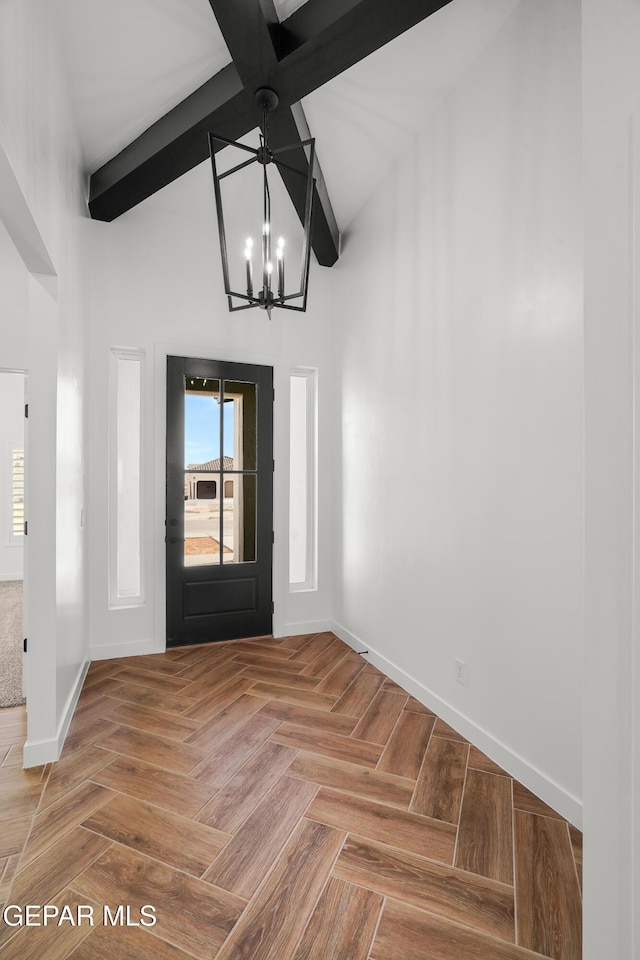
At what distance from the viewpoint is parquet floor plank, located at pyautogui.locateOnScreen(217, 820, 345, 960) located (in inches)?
52.1

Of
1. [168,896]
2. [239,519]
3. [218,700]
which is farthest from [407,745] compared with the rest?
[239,519]

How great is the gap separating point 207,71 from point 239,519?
273 cm

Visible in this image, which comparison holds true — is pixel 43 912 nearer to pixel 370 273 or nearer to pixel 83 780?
pixel 83 780

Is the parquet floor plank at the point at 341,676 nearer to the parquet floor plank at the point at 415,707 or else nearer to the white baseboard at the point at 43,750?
the parquet floor plank at the point at 415,707

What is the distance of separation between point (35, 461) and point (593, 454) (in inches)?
86.3

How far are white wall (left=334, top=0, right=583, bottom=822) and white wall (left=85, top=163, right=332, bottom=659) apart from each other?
901 millimetres

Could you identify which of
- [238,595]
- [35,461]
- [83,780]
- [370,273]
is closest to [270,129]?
[370,273]

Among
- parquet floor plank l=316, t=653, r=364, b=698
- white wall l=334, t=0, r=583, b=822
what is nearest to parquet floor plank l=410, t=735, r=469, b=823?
white wall l=334, t=0, r=583, b=822

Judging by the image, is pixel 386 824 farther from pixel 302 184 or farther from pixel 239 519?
pixel 302 184

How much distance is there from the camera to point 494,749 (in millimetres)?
2182

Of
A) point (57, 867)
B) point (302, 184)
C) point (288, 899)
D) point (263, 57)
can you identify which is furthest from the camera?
point (302, 184)

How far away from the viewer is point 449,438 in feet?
8.35

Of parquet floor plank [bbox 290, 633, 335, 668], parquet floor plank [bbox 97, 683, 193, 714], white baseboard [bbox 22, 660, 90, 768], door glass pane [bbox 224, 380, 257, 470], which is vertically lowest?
parquet floor plank [bbox 290, 633, 335, 668]

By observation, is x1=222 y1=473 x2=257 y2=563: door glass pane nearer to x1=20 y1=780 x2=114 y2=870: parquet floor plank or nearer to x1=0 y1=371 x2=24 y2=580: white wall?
x1=20 y1=780 x2=114 y2=870: parquet floor plank
